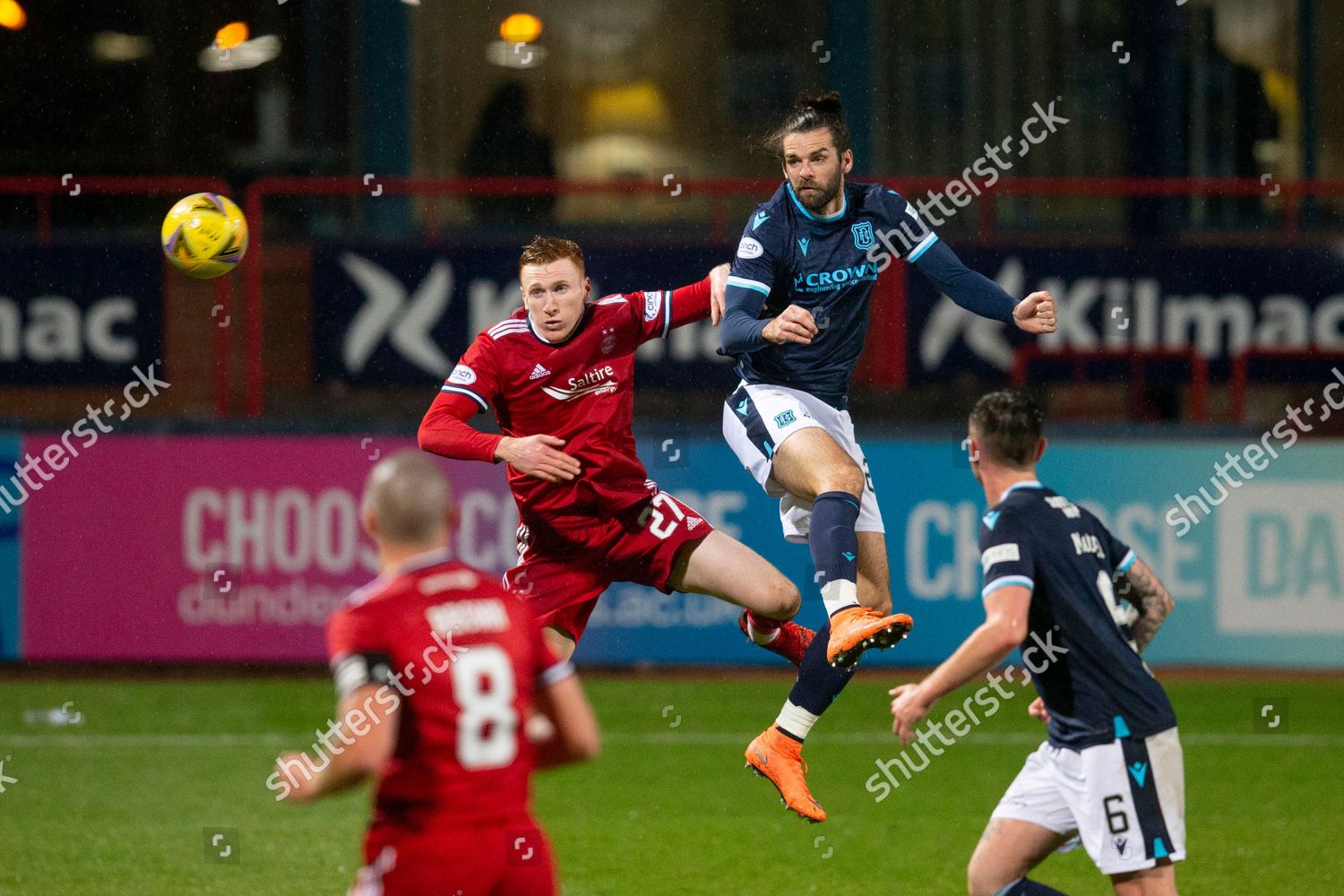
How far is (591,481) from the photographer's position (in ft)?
21.6

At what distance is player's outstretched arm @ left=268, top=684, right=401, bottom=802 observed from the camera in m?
3.37

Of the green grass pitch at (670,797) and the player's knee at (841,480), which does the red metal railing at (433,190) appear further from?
the player's knee at (841,480)

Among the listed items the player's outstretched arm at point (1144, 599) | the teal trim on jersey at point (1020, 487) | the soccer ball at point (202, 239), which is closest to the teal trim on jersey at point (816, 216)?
the teal trim on jersey at point (1020, 487)

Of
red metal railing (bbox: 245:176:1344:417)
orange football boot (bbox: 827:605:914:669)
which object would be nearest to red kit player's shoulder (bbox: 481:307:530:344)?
orange football boot (bbox: 827:605:914:669)

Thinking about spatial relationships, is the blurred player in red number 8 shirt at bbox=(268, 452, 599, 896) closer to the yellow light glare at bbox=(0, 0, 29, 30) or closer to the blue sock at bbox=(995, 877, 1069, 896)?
the blue sock at bbox=(995, 877, 1069, 896)

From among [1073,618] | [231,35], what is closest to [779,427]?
[1073,618]

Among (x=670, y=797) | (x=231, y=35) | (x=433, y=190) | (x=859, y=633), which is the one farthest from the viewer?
(x=231, y=35)

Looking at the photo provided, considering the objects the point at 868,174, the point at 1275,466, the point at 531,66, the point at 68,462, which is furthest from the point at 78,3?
the point at 1275,466

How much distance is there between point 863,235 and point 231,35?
10.3 m

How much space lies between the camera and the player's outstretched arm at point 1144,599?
15.4 ft

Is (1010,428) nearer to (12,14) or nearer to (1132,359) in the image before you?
(1132,359)

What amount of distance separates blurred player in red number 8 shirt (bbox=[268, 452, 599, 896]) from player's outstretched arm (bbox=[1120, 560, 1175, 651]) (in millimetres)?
1950

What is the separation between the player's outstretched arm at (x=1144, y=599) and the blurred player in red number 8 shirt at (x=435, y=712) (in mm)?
1950

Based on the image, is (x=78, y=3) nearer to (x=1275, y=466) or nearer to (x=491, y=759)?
(x=1275, y=466)
